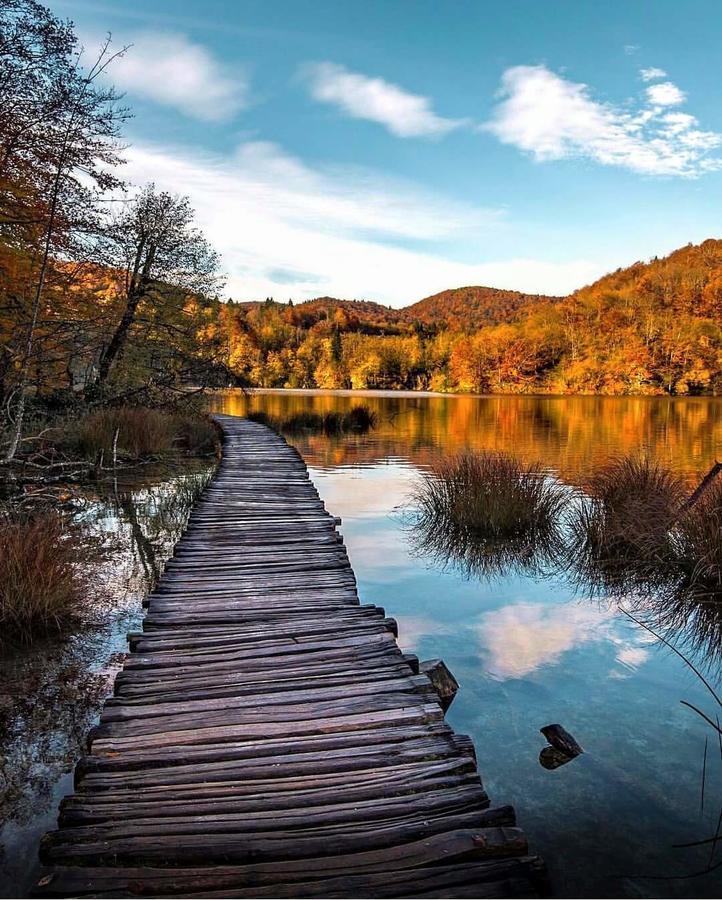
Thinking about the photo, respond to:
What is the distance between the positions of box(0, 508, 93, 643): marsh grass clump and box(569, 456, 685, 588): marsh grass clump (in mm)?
6117

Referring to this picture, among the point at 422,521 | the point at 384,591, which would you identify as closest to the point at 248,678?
the point at 384,591

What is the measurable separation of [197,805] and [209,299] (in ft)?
70.9

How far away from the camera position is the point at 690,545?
7.28m

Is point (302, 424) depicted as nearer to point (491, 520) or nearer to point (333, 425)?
point (333, 425)

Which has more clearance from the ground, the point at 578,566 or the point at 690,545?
the point at 690,545

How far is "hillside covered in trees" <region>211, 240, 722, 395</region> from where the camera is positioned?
217 feet

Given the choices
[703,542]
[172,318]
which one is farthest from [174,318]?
[703,542]

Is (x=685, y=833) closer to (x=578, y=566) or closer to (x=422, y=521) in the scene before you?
(x=578, y=566)

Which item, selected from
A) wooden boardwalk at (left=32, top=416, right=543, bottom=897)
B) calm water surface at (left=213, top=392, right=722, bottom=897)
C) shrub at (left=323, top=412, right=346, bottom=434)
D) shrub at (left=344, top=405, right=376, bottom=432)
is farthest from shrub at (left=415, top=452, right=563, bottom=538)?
shrub at (left=344, top=405, right=376, bottom=432)

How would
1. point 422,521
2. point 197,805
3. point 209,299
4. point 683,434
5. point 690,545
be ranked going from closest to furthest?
point 197,805, point 690,545, point 422,521, point 209,299, point 683,434

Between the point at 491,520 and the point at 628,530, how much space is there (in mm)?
2104

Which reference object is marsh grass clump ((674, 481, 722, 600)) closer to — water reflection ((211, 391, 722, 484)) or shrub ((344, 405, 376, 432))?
water reflection ((211, 391, 722, 484))

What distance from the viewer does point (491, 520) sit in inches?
377

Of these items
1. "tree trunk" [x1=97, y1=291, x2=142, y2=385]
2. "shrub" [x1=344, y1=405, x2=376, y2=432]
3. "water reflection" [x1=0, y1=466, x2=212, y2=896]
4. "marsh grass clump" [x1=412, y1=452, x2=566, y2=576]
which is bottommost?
"water reflection" [x1=0, y1=466, x2=212, y2=896]
